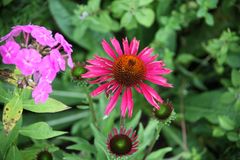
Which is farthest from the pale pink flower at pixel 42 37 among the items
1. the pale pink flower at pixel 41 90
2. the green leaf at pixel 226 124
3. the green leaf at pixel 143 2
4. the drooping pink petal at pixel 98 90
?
the green leaf at pixel 226 124

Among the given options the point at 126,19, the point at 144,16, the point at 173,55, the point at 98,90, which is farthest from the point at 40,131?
the point at 173,55

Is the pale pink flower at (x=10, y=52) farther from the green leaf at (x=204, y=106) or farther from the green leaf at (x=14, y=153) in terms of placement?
the green leaf at (x=204, y=106)

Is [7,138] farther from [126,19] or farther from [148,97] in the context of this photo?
[126,19]

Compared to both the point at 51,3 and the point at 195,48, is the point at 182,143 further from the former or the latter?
the point at 51,3

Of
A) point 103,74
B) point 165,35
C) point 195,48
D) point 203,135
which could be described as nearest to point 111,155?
point 103,74

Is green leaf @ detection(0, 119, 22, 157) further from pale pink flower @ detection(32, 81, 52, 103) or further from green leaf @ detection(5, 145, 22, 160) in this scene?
pale pink flower @ detection(32, 81, 52, 103)
